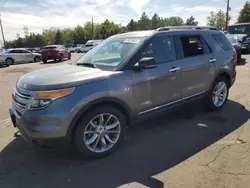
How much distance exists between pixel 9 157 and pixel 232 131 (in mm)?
3676

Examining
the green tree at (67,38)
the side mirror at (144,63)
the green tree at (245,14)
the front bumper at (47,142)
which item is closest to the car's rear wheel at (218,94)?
the side mirror at (144,63)

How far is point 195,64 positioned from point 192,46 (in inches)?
14.7

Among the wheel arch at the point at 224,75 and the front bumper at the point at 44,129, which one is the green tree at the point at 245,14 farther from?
the front bumper at the point at 44,129

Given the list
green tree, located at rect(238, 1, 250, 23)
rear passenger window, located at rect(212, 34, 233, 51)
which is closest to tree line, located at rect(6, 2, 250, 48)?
green tree, located at rect(238, 1, 250, 23)

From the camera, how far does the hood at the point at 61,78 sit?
3162 millimetres

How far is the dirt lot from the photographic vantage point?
9.84ft

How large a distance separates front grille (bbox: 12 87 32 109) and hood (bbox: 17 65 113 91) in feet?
0.23

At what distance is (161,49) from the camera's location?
13.8ft

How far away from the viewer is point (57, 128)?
3100 mm

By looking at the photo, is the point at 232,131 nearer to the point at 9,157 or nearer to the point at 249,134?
the point at 249,134

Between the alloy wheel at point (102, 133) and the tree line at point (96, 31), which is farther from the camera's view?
the tree line at point (96, 31)

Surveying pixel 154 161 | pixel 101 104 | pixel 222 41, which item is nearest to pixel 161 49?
pixel 101 104

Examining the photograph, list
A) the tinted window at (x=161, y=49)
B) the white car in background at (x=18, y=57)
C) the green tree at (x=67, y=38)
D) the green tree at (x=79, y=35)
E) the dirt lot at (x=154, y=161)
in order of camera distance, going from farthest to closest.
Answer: the green tree at (x=67, y=38) < the green tree at (x=79, y=35) < the white car in background at (x=18, y=57) < the tinted window at (x=161, y=49) < the dirt lot at (x=154, y=161)

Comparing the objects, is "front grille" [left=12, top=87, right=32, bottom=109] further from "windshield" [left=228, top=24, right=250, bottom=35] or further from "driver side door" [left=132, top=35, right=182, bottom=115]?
"windshield" [left=228, top=24, right=250, bottom=35]
